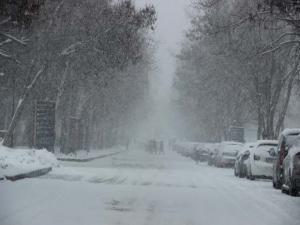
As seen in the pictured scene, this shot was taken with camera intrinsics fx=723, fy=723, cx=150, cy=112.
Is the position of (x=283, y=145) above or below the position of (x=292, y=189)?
above

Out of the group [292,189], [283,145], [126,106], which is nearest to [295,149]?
[292,189]

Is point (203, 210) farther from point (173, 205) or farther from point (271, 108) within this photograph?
point (271, 108)

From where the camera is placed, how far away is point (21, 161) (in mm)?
25469

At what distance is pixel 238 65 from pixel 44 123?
16.1 m

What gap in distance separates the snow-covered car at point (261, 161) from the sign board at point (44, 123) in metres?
13.5

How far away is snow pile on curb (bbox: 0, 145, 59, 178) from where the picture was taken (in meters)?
21.8

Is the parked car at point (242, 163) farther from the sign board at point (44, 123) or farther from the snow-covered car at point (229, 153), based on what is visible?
the sign board at point (44, 123)

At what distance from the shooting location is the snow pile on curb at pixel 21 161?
21845 millimetres

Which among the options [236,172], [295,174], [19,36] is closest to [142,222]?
[295,174]

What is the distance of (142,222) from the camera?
11.6 metres

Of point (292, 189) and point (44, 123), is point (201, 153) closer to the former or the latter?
point (44, 123)

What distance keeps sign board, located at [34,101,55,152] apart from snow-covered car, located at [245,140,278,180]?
44.3ft

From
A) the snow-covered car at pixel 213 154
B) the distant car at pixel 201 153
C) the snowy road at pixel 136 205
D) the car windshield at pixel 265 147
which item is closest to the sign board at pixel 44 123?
the snow-covered car at pixel 213 154

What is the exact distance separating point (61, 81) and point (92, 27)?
27.2 ft
